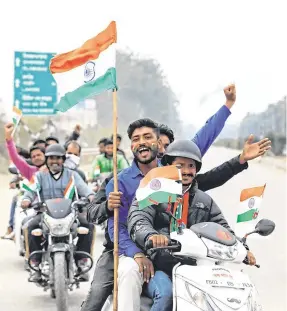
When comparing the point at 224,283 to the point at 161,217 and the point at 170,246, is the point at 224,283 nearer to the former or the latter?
the point at 170,246

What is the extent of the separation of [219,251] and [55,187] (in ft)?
15.0

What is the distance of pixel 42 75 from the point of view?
25.8 meters

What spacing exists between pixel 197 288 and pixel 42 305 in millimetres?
4240

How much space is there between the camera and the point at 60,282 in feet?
24.8

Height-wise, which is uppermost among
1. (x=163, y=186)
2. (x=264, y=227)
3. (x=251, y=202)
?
(x=163, y=186)

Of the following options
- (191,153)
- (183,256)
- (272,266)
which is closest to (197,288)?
(183,256)

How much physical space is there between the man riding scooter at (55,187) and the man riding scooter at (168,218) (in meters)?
3.49

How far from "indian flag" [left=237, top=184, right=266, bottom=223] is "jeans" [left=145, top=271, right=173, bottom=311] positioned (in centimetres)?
60

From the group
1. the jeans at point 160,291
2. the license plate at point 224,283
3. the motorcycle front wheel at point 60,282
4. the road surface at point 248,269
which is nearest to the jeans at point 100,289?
the jeans at point 160,291

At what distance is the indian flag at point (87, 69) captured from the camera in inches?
228

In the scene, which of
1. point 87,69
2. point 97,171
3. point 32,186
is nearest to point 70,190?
point 32,186

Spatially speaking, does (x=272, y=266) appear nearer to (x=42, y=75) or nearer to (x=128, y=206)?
(x=128, y=206)

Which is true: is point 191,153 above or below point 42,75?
below

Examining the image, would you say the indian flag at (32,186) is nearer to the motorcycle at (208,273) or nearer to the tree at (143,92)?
the motorcycle at (208,273)
